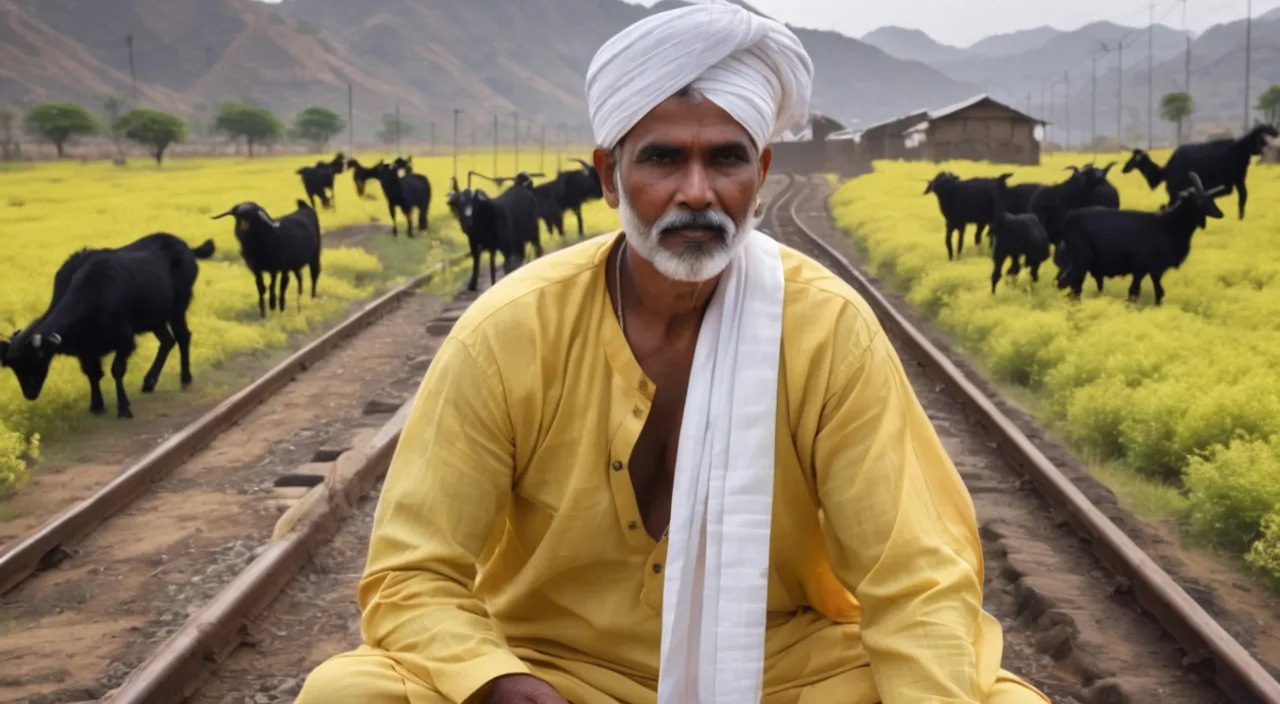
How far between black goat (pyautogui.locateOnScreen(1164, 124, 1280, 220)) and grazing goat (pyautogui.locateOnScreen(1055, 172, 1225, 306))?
8954 mm

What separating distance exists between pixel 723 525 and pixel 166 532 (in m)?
5.02

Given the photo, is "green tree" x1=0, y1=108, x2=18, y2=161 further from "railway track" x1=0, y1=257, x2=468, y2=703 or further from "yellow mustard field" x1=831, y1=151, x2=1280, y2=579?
"railway track" x1=0, y1=257, x2=468, y2=703

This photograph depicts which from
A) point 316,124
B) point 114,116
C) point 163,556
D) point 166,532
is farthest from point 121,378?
point 316,124

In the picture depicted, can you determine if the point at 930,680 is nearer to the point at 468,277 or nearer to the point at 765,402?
the point at 765,402

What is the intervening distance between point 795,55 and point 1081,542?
3975 mm

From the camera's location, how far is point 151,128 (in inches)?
2507

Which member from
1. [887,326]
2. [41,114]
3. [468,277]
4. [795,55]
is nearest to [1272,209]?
[887,326]

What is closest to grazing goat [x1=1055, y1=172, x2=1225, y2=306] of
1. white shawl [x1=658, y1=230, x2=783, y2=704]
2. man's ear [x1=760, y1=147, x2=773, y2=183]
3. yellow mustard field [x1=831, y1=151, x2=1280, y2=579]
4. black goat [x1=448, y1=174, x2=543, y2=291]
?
yellow mustard field [x1=831, y1=151, x2=1280, y2=579]

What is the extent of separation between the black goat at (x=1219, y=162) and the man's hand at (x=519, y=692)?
21.8 metres

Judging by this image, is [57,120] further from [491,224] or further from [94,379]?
[94,379]

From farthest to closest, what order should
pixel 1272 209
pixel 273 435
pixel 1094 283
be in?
pixel 1272 209
pixel 1094 283
pixel 273 435

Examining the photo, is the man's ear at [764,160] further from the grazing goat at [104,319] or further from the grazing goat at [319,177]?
the grazing goat at [319,177]

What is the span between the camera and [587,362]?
8.98 feet

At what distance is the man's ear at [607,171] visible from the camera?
117 inches
